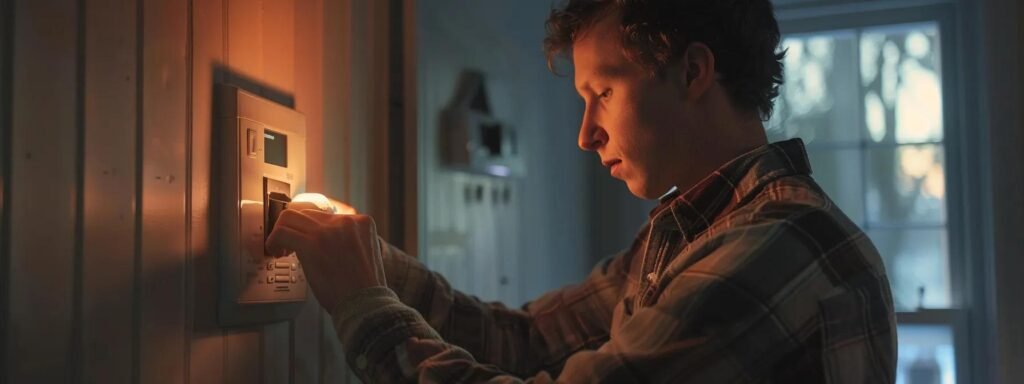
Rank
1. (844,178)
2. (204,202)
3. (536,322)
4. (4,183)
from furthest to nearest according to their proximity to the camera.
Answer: (844,178) < (536,322) < (204,202) < (4,183)

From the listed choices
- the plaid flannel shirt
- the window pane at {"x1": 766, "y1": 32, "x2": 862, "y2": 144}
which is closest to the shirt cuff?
the plaid flannel shirt

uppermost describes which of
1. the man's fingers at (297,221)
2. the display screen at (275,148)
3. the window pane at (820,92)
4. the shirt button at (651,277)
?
the window pane at (820,92)

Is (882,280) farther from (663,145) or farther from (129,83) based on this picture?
(129,83)

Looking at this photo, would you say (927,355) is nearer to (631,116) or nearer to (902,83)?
(902,83)

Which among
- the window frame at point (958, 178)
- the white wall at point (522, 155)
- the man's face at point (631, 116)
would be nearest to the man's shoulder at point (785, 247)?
the man's face at point (631, 116)

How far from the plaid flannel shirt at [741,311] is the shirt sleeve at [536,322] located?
284mm

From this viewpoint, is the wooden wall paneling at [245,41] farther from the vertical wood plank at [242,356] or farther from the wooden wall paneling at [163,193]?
the vertical wood plank at [242,356]

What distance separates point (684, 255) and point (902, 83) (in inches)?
66.4

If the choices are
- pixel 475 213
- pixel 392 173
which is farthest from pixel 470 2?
pixel 392 173

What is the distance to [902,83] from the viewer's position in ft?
7.26

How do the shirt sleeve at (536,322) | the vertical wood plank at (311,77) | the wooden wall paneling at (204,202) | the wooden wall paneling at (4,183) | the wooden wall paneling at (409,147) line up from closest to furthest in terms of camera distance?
the wooden wall paneling at (4,183)
the wooden wall paneling at (204,202)
the vertical wood plank at (311,77)
the shirt sleeve at (536,322)
the wooden wall paneling at (409,147)

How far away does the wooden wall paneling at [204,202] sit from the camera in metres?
0.82

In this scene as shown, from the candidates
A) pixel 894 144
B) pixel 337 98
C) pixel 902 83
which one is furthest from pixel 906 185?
pixel 337 98

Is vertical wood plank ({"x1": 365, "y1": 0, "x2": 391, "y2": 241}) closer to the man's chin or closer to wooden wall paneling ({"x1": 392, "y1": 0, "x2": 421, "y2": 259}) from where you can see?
wooden wall paneling ({"x1": 392, "y1": 0, "x2": 421, "y2": 259})
